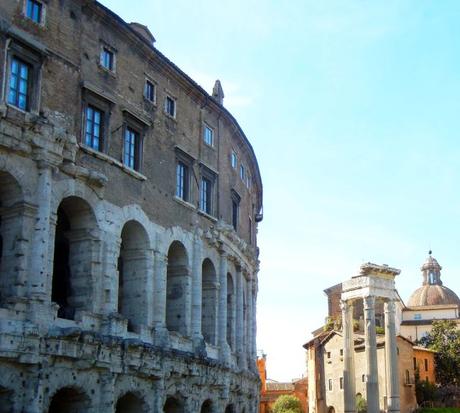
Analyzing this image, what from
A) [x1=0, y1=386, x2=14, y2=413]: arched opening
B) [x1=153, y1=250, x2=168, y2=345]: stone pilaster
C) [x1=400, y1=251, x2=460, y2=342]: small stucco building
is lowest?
[x1=0, y1=386, x2=14, y2=413]: arched opening

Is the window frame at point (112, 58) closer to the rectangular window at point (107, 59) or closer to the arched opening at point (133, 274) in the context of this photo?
the rectangular window at point (107, 59)

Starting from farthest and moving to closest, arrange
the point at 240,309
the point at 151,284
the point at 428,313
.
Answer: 1. the point at 428,313
2. the point at 240,309
3. the point at 151,284

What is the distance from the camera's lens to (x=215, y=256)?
1137 inches

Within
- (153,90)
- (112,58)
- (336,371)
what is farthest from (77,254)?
(336,371)

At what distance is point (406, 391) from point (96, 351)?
4300 centimetres

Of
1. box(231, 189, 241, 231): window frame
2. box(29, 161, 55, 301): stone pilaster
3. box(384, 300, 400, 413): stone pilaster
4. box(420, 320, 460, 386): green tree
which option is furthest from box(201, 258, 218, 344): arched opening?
box(420, 320, 460, 386): green tree

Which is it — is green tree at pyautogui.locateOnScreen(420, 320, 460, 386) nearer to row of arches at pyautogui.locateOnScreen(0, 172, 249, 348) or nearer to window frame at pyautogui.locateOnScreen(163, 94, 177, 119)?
row of arches at pyautogui.locateOnScreen(0, 172, 249, 348)

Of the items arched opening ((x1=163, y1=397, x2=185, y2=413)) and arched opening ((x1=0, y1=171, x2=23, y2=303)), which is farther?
arched opening ((x1=163, y1=397, x2=185, y2=413))

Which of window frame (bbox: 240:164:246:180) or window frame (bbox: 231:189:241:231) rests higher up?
window frame (bbox: 240:164:246:180)

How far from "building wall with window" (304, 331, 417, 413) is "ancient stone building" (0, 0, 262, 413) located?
30915 mm

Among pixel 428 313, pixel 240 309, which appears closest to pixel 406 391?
pixel 428 313

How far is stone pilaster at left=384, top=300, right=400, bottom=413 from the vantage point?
1629 inches

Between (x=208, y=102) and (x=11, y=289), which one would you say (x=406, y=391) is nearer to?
(x=208, y=102)

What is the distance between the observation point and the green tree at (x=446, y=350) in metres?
63.9
